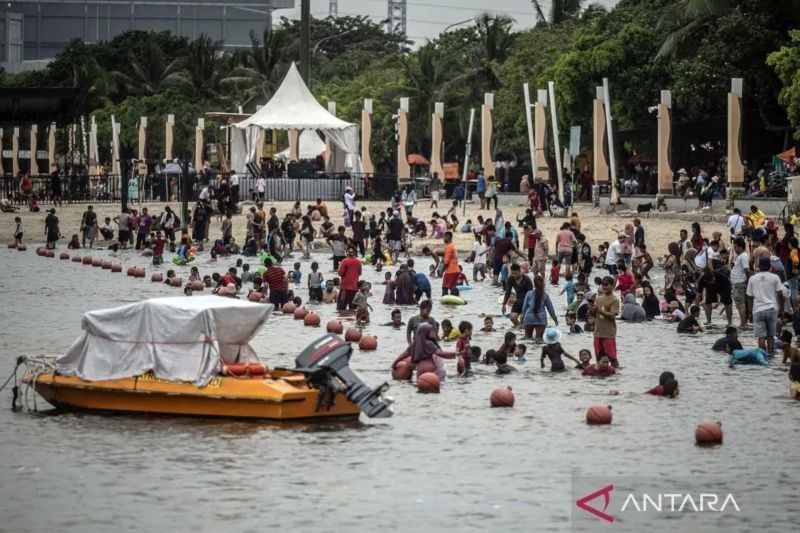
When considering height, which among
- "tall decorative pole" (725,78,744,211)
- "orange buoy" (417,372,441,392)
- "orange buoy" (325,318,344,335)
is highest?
"tall decorative pole" (725,78,744,211)

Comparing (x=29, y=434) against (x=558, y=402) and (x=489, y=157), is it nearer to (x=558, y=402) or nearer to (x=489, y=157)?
(x=558, y=402)

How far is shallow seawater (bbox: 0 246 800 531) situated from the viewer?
770 inches

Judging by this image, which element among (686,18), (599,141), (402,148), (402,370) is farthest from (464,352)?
(402,148)

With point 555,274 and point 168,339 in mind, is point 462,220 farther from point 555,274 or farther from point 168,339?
point 168,339

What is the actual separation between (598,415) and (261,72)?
8063 cm

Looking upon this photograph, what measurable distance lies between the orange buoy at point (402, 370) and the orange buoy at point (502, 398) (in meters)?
2.14

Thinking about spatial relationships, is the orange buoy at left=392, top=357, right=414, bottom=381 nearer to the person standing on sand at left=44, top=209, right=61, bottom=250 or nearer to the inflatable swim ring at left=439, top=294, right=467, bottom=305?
the inflatable swim ring at left=439, top=294, right=467, bottom=305

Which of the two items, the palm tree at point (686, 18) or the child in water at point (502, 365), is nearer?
the child in water at point (502, 365)

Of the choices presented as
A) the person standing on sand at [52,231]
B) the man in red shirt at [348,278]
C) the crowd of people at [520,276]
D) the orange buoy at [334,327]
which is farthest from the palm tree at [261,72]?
the orange buoy at [334,327]

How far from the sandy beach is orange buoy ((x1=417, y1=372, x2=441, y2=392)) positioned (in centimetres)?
2234

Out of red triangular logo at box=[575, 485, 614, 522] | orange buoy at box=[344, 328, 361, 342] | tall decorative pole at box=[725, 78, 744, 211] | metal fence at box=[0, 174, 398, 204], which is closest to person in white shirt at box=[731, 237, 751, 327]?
orange buoy at box=[344, 328, 361, 342]

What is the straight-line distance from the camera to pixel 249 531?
18781 millimetres

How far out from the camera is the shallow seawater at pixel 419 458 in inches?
770

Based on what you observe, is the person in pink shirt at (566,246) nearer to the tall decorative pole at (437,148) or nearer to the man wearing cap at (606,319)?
the man wearing cap at (606,319)
